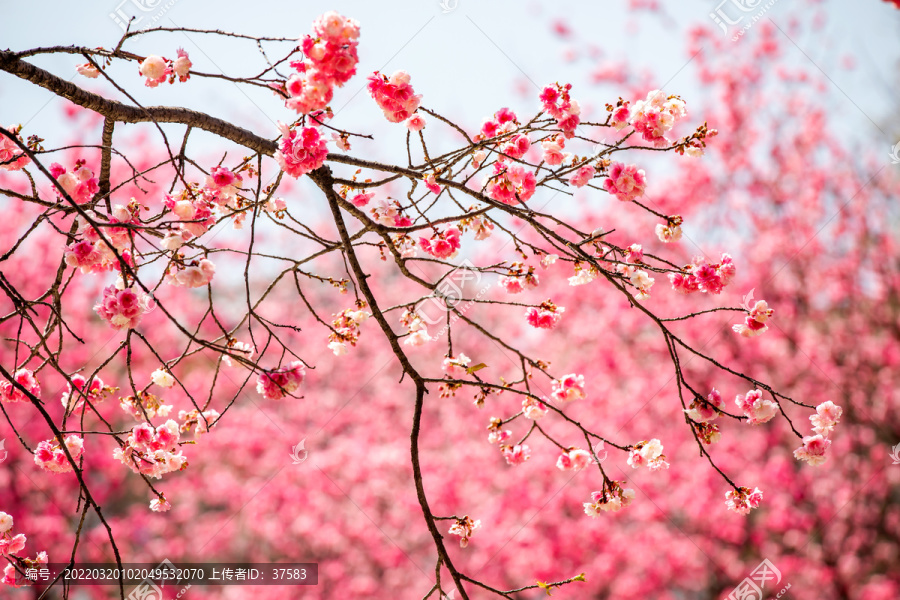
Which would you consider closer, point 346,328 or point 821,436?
point 821,436

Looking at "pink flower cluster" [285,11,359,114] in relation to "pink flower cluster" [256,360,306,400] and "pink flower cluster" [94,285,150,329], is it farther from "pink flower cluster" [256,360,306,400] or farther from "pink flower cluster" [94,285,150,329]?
"pink flower cluster" [256,360,306,400]

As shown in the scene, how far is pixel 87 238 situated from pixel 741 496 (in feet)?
6.87

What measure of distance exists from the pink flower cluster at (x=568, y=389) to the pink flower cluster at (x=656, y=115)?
808 mm

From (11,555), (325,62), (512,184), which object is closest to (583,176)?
(512,184)

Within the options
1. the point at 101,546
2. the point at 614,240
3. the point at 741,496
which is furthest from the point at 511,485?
the point at 741,496

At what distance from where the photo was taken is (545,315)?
6.61ft

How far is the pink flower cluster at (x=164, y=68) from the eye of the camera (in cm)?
159

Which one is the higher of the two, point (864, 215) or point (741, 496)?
point (864, 215)

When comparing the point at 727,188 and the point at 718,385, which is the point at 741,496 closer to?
the point at 718,385

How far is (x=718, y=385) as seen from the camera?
5.38m

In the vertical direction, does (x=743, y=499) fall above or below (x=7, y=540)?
below

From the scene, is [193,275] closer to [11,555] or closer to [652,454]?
[11,555]

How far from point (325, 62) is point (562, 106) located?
0.78 metres

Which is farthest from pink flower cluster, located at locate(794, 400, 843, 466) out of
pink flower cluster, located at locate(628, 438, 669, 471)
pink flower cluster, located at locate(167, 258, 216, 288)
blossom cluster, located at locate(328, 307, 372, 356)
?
pink flower cluster, located at locate(167, 258, 216, 288)
